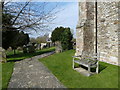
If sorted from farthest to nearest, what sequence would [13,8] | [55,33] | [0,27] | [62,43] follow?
1. [55,33]
2. [62,43]
3. [0,27]
4. [13,8]

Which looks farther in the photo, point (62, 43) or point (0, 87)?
point (62, 43)

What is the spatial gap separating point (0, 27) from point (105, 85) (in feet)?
25.6

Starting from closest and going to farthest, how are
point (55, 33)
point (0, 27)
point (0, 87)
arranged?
point (0, 87), point (0, 27), point (55, 33)

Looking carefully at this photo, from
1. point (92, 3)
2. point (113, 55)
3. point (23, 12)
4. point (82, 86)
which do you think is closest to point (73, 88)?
point (82, 86)

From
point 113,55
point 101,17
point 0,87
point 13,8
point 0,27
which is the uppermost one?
point 13,8

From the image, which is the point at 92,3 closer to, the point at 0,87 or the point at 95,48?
the point at 95,48

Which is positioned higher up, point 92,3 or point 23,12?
point 92,3

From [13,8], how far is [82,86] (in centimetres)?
649

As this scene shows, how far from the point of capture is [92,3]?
23.2 ft

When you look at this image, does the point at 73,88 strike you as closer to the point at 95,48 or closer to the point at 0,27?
the point at 95,48

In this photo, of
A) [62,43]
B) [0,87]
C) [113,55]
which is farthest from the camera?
[62,43]

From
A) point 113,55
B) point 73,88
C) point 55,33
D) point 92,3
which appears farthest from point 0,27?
point 55,33

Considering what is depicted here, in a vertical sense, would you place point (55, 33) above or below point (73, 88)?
above

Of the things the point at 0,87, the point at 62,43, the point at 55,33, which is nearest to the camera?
the point at 0,87
